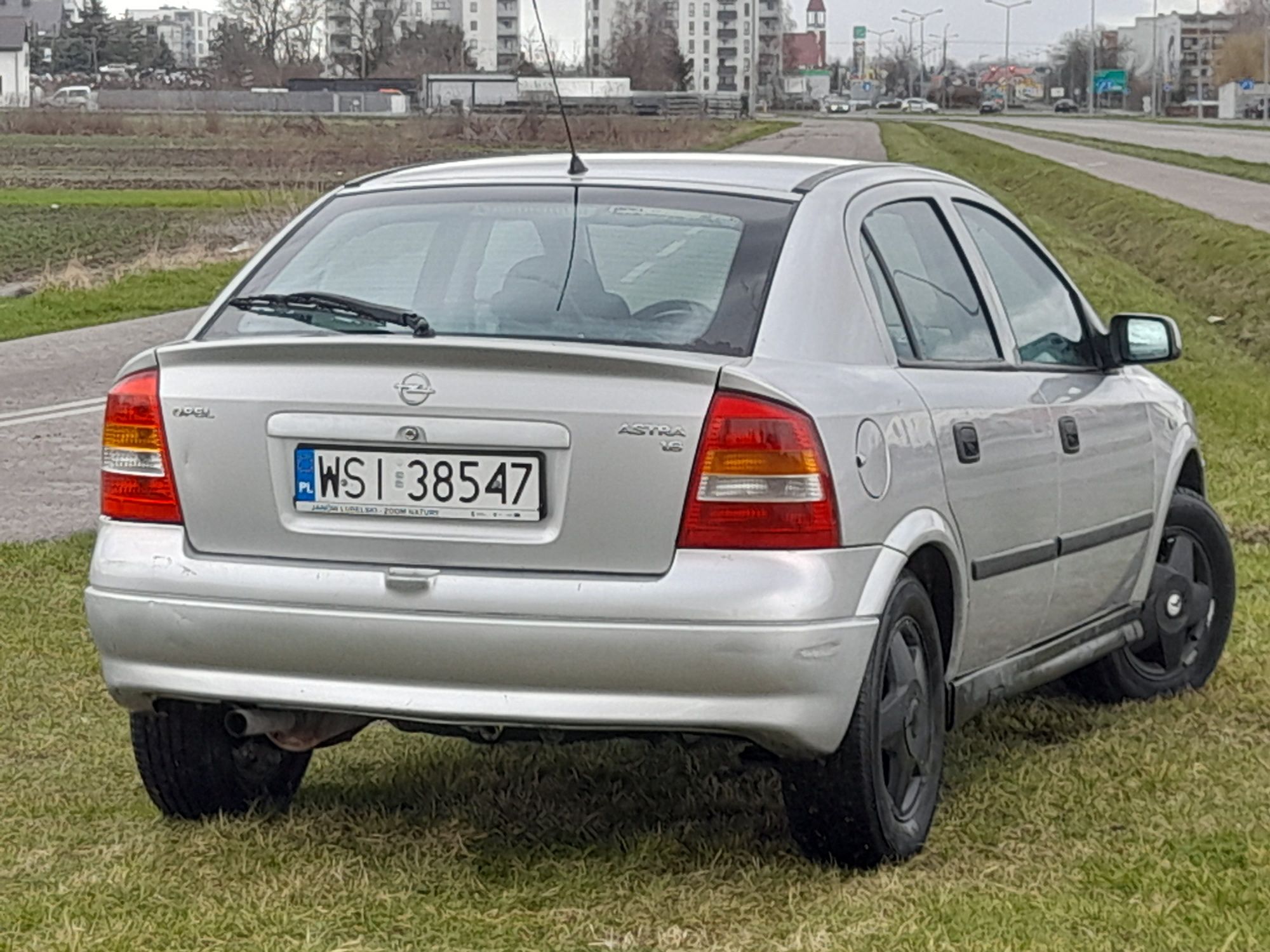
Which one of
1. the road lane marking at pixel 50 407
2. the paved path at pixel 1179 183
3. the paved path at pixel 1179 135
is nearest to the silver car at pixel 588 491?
the road lane marking at pixel 50 407

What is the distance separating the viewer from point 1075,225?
3238cm

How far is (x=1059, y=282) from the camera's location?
612 cm

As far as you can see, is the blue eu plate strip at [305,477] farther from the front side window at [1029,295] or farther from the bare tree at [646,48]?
the bare tree at [646,48]

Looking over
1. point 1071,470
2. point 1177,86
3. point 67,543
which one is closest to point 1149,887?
point 1071,470

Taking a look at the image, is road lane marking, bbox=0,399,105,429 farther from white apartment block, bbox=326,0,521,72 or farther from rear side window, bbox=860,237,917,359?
white apartment block, bbox=326,0,521,72

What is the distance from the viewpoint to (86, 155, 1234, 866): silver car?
4.24 m

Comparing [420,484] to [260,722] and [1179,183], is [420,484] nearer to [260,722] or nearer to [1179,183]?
[260,722]

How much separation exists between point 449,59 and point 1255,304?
13793 centimetres

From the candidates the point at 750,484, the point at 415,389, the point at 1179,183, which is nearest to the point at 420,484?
the point at 415,389

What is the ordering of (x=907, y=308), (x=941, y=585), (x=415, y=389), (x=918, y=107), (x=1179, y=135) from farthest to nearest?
(x=918, y=107) → (x=1179, y=135) → (x=907, y=308) → (x=941, y=585) → (x=415, y=389)

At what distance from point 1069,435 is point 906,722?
1.17 meters

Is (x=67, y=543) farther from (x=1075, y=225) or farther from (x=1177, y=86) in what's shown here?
(x=1177, y=86)

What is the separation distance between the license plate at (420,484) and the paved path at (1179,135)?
43209 millimetres

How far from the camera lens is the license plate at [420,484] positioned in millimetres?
4281
